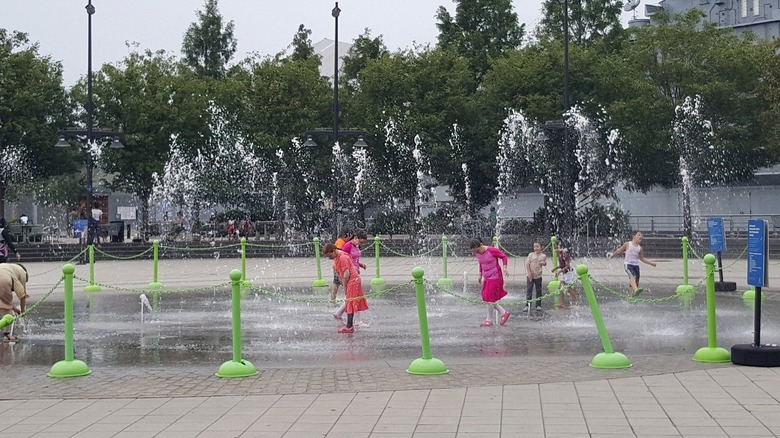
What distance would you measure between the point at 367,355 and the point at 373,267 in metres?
18.1

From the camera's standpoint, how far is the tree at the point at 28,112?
46469 mm

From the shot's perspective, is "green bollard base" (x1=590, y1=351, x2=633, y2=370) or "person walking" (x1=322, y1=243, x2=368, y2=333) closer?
"green bollard base" (x1=590, y1=351, x2=633, y2=370)

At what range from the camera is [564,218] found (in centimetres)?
4362

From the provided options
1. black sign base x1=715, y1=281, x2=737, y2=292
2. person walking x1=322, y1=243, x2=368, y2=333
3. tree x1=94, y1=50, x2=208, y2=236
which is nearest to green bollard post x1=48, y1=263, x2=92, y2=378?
person walking x1=322, y1=243, x2=368, y2=333

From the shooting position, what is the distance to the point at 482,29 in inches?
2142

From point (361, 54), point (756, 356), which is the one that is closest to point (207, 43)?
point (361, 54)

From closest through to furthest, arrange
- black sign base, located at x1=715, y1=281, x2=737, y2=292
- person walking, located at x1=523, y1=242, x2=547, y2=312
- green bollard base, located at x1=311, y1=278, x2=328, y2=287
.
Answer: person walking, located at x1=523, y1=242, x2=547, y2=312 → black sign base, located at x1=715, y1=281, x2=737, y2=292 → green bollard base, located at x1=311, y1=278, x2=328, y2=287

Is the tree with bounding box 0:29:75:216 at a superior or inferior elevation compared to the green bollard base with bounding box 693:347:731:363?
superior

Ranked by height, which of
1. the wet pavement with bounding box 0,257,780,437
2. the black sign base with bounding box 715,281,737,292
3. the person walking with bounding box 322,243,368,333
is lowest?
the wet pavement with bounding box 0,257,780,437

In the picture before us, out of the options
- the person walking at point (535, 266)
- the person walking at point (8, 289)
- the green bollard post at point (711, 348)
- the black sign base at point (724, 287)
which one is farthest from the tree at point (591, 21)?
the green bollard post at point (711, 348)

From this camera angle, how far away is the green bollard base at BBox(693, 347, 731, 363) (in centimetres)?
1141

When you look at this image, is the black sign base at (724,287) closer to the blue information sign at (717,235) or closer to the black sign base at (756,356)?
the blue information sign at (717,235)

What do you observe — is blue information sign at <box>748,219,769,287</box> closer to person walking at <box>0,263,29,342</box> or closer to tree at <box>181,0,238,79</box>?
person walking at <box>0,263,29,342</box>

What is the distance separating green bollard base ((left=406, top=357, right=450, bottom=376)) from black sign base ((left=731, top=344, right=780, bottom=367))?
3152 millimetres
